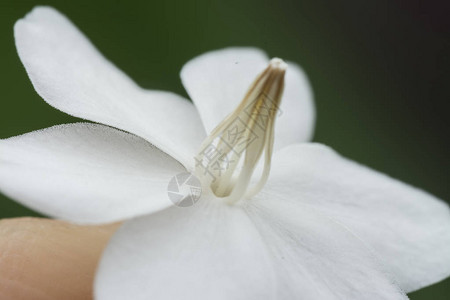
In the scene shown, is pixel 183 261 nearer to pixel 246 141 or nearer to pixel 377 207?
pixel 246 141

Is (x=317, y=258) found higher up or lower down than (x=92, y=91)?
lower down

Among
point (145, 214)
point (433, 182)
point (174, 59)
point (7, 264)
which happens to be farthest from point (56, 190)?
point (433, 182)

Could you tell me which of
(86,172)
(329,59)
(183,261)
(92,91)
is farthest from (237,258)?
(329,59)

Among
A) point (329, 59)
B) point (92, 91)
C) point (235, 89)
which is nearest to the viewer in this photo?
point (92, 91)

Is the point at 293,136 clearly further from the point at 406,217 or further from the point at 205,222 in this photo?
the point at 205,222

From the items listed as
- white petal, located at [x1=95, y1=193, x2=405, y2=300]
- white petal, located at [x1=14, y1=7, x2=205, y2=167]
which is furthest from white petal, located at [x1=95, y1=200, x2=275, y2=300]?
white petal, located at [x1=14, y1=7, x2=205, y2=167]

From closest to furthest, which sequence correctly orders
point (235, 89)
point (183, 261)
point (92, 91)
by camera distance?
point (183, 261) < point (92, 91) < point (235, 89)
